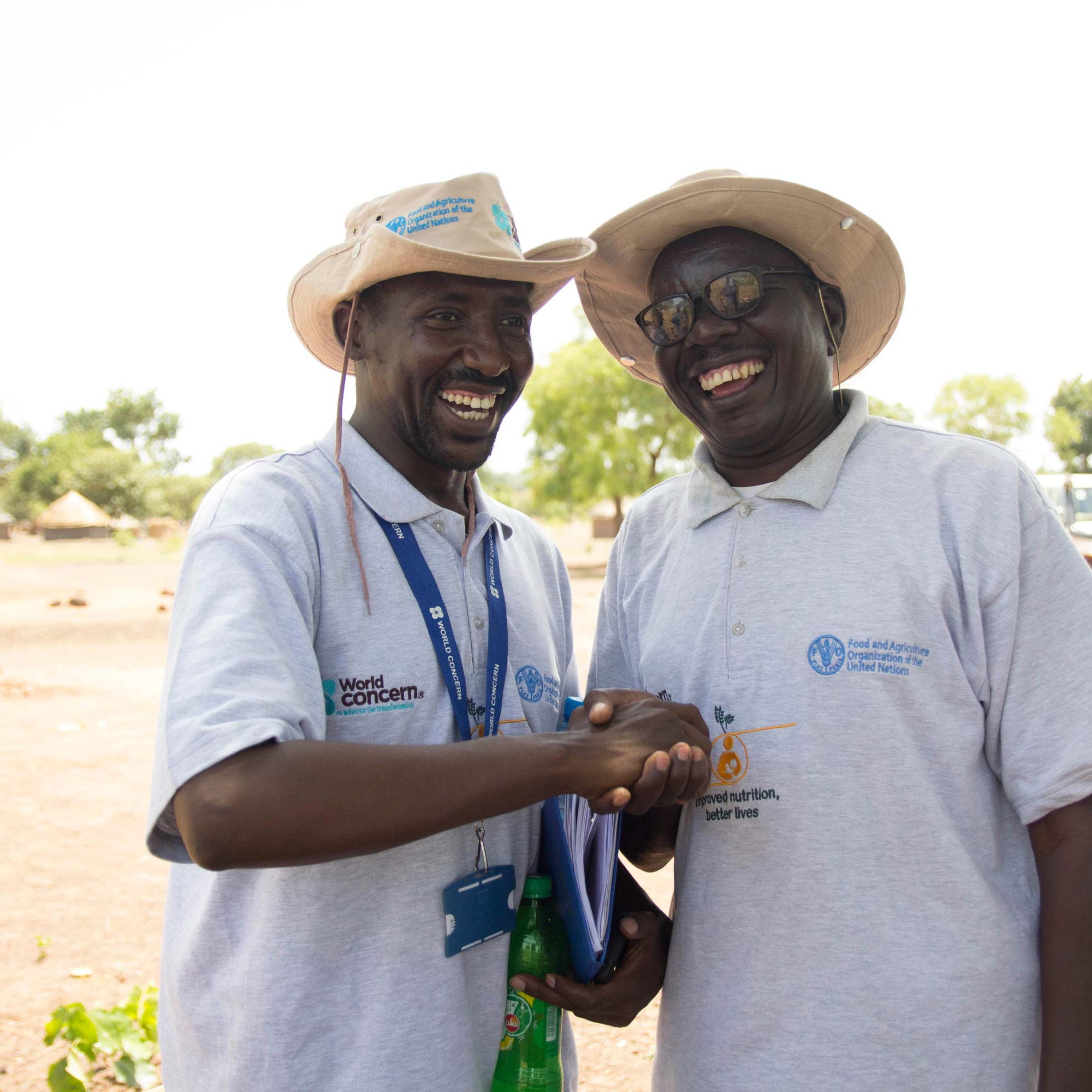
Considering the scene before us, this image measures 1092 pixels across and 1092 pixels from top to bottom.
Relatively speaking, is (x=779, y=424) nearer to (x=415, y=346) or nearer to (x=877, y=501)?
(x=877, y=501)

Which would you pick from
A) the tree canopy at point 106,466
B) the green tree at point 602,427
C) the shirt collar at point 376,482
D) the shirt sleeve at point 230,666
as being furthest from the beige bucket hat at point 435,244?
the tree canopy at point 106,466

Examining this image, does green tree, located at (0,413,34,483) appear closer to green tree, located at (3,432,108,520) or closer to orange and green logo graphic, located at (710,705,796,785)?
green tree, located at (3,432,108,520)

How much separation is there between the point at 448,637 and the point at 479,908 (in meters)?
0.62

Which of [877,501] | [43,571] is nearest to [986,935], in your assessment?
[877,501]

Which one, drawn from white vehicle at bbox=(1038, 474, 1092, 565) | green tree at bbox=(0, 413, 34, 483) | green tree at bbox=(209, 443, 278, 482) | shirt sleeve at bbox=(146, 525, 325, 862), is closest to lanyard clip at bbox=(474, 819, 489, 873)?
shirt sleeve at bbox=(146, 525, 325, 862)

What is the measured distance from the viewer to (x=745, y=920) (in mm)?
2080

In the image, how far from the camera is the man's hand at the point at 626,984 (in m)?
2.09

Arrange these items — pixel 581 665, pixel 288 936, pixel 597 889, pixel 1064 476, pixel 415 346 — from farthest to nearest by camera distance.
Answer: pixel 1064 476 → pixel 581 665 → pixel 415 346 → pixel 597 889 → pixel 288 936

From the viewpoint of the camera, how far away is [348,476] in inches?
87.7

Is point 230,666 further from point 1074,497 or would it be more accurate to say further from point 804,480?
point 1074,497

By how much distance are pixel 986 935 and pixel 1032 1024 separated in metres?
0.24

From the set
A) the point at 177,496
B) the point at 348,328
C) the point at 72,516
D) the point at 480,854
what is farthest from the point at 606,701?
the point at 177,496

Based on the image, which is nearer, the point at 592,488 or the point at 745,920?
the point at 745,920

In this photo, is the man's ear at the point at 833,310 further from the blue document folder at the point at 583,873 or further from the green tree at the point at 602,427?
the green tree at the point at 602,427
